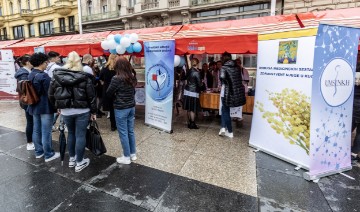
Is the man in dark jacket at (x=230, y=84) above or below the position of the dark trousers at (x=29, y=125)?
above

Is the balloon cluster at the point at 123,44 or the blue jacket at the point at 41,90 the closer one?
the blue jacket at the point at 41,90

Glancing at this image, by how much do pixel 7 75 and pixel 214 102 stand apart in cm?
887

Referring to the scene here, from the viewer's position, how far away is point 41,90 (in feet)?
11.7

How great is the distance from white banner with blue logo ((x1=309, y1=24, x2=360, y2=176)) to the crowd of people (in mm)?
2780

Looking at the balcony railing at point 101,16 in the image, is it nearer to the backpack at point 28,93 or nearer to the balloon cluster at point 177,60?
the balloon cluster at point 177,60

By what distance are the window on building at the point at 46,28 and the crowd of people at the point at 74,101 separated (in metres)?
30.1

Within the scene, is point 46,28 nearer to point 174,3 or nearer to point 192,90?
point 174,3

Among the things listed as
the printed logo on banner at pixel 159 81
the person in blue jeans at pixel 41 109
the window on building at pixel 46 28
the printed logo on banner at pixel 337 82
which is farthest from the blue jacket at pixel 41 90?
the window on building at pixel 46 28

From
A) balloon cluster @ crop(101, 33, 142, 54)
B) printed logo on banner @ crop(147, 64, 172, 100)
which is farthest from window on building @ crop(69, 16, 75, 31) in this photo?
printed logo on banner @ crop(147, 64, 172, 100)

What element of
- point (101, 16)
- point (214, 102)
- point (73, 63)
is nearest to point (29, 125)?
point (73, 63)

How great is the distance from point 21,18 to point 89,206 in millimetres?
38728

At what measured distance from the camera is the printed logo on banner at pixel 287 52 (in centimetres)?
346

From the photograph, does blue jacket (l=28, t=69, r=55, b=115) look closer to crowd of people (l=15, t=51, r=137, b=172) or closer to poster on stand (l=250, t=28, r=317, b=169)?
crowd of people (l=15, t=51, r=137, b=172)

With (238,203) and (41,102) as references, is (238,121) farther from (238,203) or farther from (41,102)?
(41,102)
